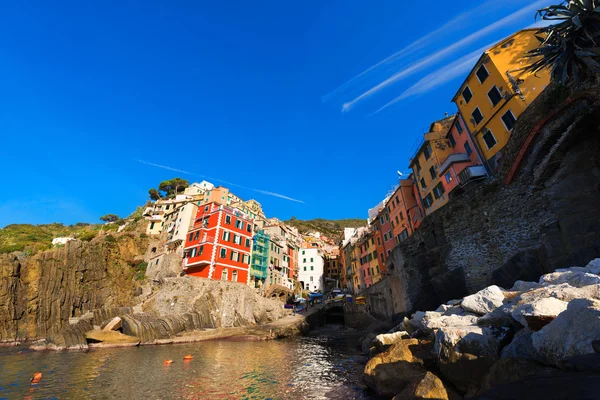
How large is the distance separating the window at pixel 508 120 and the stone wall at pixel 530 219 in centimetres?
651

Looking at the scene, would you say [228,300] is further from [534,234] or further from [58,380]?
[534,234]

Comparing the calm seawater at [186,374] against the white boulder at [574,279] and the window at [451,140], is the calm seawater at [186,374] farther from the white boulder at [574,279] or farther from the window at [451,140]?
the window at [451,140]

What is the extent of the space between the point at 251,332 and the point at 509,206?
3411cm

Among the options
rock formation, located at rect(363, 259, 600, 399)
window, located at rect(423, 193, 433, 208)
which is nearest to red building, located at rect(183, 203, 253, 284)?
window, located at rect(423, 193, 433, 208)

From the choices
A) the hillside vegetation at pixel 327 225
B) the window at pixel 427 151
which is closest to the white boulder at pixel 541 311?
the window at pixel 427 151

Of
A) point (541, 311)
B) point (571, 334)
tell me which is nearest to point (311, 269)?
point (541, 311)

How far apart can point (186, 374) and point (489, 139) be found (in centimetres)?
3316

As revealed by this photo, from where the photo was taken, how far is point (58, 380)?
17359 millimetres

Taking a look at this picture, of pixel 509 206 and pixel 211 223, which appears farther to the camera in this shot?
pixel 211 223

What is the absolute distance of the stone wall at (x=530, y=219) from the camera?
46.7ft

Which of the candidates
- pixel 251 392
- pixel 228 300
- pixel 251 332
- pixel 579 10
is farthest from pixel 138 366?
pixel 579 10

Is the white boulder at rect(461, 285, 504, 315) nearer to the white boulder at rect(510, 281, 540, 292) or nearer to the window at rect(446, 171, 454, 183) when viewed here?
the white boulder at rect(510, 281, 540, 292)

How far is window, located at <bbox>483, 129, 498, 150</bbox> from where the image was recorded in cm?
2629

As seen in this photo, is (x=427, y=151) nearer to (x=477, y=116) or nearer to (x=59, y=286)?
(x=477, y=116)
